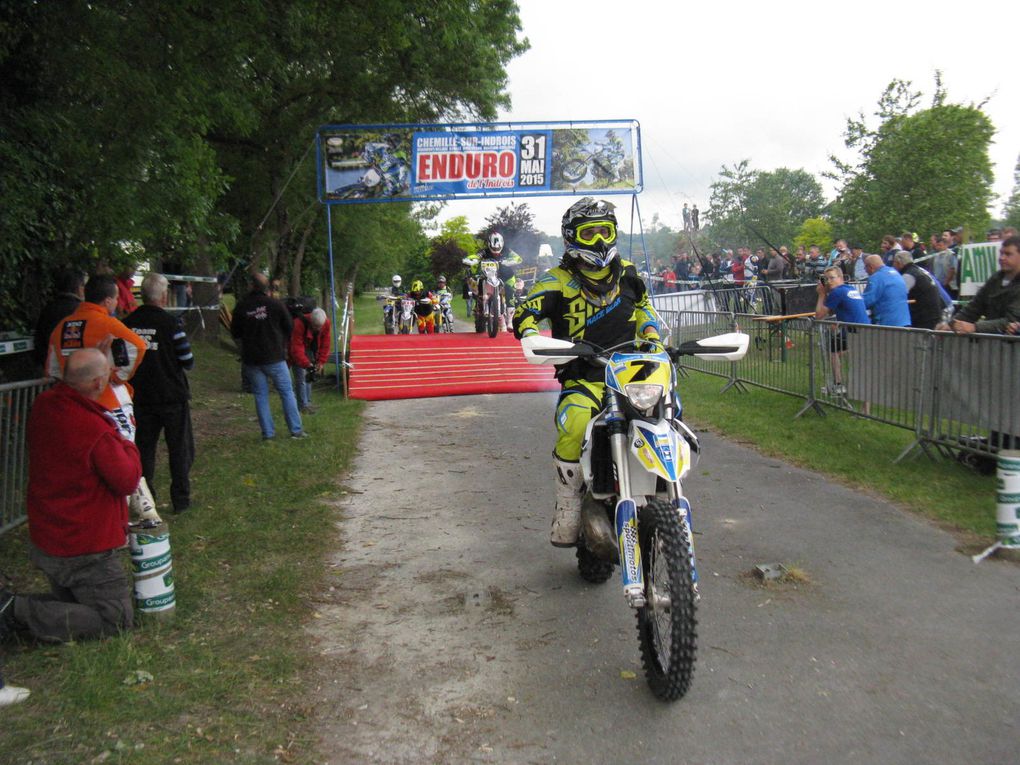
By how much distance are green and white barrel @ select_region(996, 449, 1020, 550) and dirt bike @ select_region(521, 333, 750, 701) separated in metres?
2.69

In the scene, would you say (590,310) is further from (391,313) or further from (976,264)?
(391,313)

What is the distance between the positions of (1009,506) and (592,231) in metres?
3.43

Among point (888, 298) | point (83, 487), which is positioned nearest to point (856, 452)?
point (888, 298)

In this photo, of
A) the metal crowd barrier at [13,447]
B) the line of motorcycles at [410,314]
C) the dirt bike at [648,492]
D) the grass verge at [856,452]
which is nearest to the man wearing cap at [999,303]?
the grass verge at [856,452]

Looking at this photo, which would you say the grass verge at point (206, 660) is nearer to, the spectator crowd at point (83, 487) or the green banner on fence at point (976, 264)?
the spectator crowd at point (83, 487)

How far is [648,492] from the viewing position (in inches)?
163

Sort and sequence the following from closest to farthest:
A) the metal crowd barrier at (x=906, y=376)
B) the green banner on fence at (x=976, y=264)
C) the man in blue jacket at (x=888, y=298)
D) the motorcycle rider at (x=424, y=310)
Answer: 1. the metal crowd barrier at (x=906, y=376)
2. the man in blue jacket at (x=888, y=298)
3. the green banner on fence at (x=976, y=264)
4. the motorcycle rider at (x=424, y=310)

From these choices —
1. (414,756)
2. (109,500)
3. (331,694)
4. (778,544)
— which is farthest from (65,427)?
(778,544)

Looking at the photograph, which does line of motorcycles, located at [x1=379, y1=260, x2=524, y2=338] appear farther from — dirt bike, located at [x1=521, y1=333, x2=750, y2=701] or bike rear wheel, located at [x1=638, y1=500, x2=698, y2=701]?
bike rear wheel, located at [x1=638, y1=500, x2=698, y2=701]

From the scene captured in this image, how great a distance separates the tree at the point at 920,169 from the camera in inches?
1030

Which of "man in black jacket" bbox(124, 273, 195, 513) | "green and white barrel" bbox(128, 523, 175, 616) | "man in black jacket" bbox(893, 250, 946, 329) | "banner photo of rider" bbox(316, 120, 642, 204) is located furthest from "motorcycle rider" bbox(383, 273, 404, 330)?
"green and white barrel" bbox(128, 523, 175, 616)

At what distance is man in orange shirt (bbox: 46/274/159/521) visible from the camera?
6309 mm

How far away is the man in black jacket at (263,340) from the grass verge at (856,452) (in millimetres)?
5149

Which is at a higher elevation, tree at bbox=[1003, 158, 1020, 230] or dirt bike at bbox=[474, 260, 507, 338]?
tree at bbox=[1003, 158, 1020, 230]
